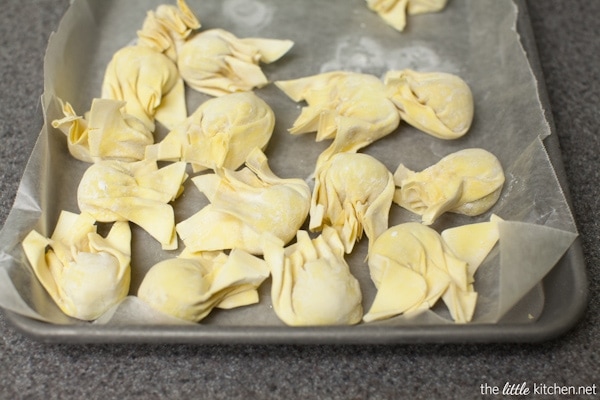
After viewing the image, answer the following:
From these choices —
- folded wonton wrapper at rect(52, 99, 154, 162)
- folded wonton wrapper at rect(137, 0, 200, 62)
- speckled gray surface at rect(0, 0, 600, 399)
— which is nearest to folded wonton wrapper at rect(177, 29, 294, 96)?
folded wonton wrapper at rect(137, 0, 200, 62)

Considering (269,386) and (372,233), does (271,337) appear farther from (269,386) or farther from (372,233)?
(372,233)

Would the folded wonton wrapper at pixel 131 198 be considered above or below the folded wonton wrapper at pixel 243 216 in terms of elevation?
above

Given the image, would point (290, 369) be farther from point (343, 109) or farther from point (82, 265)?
point (343, 109)

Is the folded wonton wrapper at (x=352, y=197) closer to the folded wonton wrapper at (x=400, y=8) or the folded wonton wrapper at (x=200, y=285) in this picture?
the folded wonton wrapper at (x=200, y=285)

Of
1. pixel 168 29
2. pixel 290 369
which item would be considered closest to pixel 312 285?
pixel 290 369

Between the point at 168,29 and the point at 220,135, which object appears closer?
the point at 220,135

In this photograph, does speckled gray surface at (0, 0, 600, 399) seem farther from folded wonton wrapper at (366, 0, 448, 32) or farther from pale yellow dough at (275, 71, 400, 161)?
folded wonton wrapper at (366, 0, 448, 32)

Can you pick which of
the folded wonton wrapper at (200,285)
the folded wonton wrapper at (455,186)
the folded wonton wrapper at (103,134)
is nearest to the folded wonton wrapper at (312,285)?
the folded wonton wrapper at (200,285)
